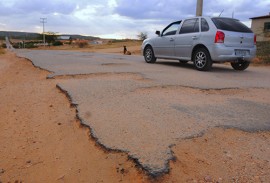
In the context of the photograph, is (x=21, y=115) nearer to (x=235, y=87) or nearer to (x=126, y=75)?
(x=126, y=75)

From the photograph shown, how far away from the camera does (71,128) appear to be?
157 inches

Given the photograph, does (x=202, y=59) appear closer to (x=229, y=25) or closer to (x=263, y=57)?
(x=229, y=25)

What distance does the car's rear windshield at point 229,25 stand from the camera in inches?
335

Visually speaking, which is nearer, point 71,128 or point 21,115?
point 71,128

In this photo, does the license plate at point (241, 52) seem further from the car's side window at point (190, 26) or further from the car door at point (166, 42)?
the car door at point (166, 42)

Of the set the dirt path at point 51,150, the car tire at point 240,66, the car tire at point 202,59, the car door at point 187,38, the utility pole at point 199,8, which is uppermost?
the utility pole at point 199,8

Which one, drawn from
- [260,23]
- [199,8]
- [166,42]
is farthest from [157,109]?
[260,23]

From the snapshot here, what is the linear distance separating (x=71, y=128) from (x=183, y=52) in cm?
637

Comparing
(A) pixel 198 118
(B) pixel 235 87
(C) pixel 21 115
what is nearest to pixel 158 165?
(A) pixel 198 118

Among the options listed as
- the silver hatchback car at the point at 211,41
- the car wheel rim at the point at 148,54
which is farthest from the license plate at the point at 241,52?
the car wheel rim at the point at 148,54

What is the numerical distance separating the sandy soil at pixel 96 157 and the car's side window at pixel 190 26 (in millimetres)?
5948

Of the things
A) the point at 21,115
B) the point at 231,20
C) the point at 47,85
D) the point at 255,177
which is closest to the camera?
the point at 255,177

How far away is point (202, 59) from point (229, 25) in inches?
48.5

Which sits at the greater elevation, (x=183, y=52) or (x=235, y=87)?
(x=183, y=52)
